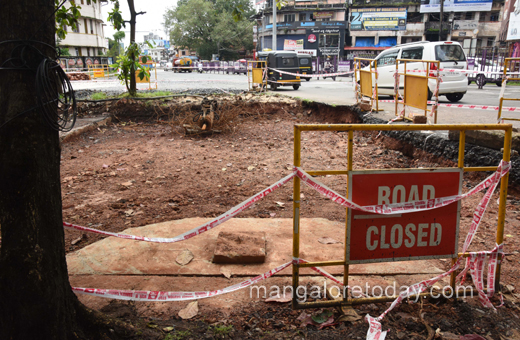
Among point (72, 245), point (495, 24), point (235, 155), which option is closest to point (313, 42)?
point (495, 24)

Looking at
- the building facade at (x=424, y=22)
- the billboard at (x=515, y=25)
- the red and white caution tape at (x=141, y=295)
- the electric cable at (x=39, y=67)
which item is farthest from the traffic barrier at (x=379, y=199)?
the building facade at (x=424, y=22)

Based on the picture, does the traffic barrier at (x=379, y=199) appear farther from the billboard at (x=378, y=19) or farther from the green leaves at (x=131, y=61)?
the billboard at (x=378, y=19)

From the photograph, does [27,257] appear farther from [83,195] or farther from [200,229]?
[83,195]

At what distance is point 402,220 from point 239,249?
1480 mm

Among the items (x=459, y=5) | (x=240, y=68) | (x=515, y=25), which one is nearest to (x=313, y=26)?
(x=459, y=5)

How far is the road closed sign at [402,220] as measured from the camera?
2.71m

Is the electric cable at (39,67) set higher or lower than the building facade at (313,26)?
lower

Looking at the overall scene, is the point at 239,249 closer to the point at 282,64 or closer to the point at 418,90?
the point at 418,90

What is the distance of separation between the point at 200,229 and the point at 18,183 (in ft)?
3.83

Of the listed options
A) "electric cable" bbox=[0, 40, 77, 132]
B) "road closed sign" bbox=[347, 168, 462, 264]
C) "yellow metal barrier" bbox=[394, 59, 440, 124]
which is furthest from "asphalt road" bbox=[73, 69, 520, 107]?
"electric cable" bbox=[0, 40, 77, 132]

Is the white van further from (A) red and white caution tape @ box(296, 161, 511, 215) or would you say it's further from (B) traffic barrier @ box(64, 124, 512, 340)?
(A) red and white caution tape @ box(296, 161, 511, 215)

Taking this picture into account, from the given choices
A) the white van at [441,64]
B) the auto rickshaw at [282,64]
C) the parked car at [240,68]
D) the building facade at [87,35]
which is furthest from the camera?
the building facade at [87,35]

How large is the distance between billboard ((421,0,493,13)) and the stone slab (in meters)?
52.9

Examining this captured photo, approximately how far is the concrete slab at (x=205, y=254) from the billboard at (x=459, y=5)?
52.2m
